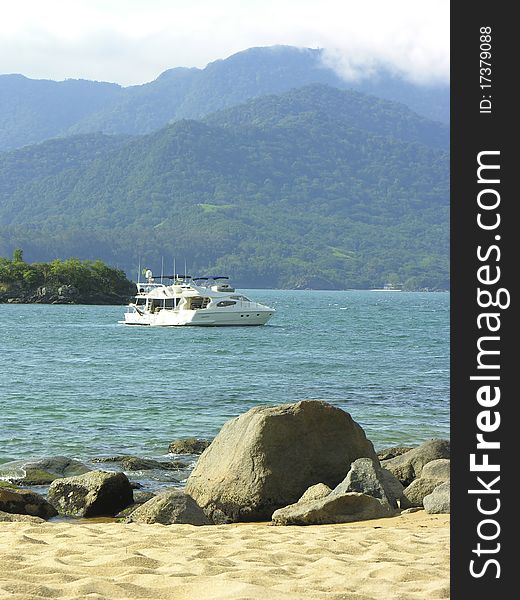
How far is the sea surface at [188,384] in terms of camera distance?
1888 cm

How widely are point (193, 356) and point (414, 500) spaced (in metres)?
33.8

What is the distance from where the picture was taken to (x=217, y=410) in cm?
2345

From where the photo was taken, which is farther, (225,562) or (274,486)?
(274,486)

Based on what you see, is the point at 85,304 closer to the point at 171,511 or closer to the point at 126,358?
the point at 126,358

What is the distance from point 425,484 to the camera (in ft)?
35.2

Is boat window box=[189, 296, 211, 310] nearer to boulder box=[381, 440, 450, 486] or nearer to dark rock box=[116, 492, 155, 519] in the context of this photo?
boulder box=[381, 440, 450, 486]

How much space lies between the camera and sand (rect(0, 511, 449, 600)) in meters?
5.09

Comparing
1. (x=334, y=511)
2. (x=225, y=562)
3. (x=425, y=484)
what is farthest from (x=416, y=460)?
(x=225, y=562)

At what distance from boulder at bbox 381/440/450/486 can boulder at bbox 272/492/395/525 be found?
3.07 metres

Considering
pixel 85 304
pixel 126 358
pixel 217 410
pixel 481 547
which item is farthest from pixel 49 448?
pixel 85 304

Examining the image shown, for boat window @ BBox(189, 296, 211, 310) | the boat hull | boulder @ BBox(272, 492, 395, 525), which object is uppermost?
boat window @ BBox(189, 296, 211, 310)

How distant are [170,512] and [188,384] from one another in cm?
2140

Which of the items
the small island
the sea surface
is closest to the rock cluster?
the sea surface

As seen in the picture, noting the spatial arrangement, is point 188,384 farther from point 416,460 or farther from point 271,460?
Result: point 271,460
